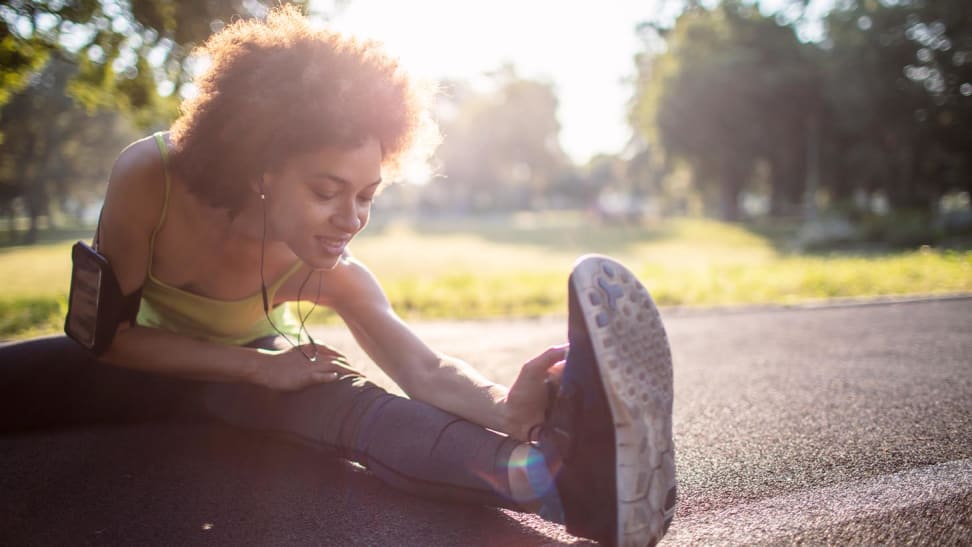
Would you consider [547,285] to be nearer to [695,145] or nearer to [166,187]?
[166,187]

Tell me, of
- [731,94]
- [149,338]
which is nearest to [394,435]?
[149,338]

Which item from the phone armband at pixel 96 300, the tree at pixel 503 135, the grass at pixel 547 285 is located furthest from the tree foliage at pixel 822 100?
the phone armband at pixel 96 300

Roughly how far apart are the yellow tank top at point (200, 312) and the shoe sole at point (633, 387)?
48.1 inches

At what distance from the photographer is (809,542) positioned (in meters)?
1.54

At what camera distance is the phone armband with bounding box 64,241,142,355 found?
1979mm

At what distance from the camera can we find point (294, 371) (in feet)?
6.71

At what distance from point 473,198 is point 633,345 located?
6005 centimetres

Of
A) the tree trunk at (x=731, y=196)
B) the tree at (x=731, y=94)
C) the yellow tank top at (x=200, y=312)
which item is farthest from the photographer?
the tree trunk at (x=731, y=196)

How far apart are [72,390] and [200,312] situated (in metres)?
0.67

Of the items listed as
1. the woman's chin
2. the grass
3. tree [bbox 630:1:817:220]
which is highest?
tree [bbox 630:1:817:220]

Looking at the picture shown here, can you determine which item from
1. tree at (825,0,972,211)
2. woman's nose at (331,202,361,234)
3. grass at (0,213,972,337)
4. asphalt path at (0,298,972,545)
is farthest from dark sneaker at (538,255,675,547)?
tree at (825,0,972,211)

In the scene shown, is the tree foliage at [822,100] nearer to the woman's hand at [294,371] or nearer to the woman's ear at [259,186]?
the woman's hand at [294,371]

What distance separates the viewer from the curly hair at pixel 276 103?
1868 millimetres

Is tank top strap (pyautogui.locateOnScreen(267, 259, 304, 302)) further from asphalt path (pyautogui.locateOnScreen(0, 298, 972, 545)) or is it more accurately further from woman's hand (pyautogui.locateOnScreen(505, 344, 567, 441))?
woman's hand (pyautogui.locateOnScreen(505, 344, 567, 441))
